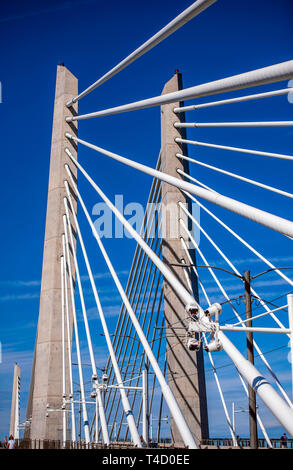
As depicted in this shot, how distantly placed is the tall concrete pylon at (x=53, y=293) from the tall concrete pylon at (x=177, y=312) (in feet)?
16.0

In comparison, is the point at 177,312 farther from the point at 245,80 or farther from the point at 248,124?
the point at 245,80

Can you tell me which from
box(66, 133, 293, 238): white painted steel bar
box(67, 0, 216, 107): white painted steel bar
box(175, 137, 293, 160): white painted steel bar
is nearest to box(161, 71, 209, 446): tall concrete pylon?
box(175, 137, 293, 160): white painted steel bar

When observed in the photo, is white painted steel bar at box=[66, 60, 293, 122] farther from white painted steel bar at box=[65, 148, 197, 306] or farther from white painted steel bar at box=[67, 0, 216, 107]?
white painted steel bar at box=[65, 148, 197, 306]

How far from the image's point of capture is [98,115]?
19297 millimetres

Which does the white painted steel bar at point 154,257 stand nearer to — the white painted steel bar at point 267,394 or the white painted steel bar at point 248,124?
the white painted steel bar at point 267,394

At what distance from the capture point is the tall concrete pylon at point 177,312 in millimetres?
20906

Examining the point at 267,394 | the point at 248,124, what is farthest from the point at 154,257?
the point at 267,394

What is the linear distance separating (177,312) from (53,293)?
580 centimetres

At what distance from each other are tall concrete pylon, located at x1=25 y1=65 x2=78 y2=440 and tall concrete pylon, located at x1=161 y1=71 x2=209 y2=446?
4887mm

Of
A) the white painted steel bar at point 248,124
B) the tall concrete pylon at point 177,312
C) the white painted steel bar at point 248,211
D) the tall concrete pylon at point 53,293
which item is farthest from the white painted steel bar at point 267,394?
the tall concrete pylon at point 53,293

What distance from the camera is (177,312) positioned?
21.7m

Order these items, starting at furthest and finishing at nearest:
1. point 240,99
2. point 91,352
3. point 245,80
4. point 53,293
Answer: point 53,293 → point 91,352 → point 240,99 → point 245,80
